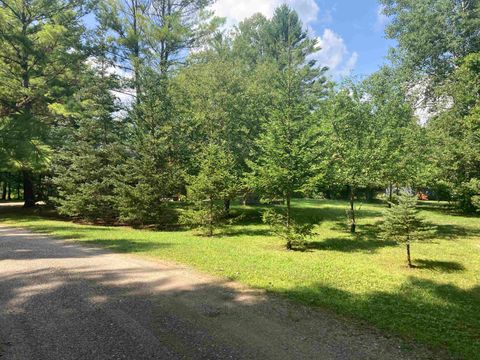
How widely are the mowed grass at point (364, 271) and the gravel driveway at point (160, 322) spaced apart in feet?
2.52

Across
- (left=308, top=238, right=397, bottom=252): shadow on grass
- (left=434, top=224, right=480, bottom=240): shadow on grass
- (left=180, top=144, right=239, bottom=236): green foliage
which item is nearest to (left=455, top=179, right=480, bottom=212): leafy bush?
(left=434, top=224, right=480, bottom=240): shadow on grass

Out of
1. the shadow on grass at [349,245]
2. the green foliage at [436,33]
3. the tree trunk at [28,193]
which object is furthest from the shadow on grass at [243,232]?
the green foliage at [436,33]

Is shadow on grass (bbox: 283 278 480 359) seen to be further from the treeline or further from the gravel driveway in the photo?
the treeline

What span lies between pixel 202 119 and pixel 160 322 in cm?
1607

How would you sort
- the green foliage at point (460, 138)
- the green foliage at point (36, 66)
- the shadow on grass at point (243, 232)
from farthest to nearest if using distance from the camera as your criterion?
the green foliage at point (36, 66) → the green foliage at point (460, 138) → the shadow on grass at point (243, 232)

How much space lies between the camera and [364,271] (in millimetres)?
9344

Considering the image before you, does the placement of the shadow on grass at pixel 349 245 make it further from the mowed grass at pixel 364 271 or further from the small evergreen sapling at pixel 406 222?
the small evergreen sapling at pixel 406 222

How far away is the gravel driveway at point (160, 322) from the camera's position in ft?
14.6

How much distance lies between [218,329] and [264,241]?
9.39 meters

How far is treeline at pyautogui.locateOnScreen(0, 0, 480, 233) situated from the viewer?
1559 cm

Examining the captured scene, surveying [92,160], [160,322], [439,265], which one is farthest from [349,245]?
[92,160]

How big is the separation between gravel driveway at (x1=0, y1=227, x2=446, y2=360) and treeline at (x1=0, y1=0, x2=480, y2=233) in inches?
285

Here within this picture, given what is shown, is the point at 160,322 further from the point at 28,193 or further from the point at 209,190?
the point at 28,193

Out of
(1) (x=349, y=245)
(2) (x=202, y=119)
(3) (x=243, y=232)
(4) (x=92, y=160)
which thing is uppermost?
(2) (x=202, y=119)
